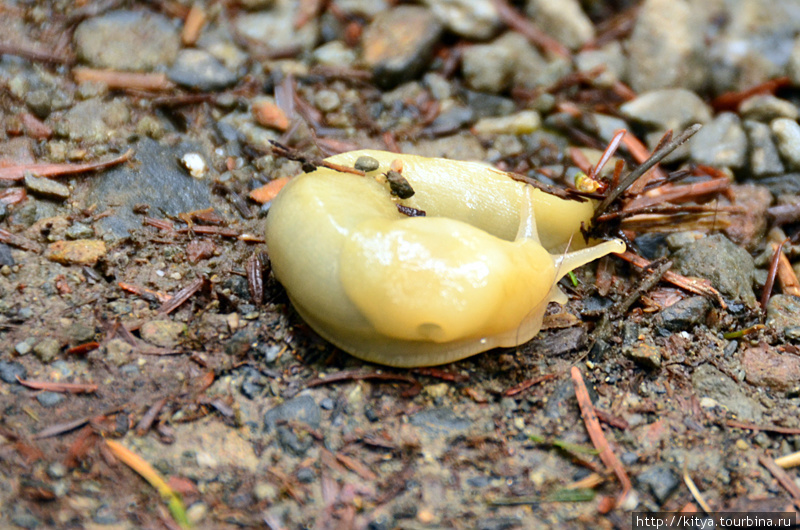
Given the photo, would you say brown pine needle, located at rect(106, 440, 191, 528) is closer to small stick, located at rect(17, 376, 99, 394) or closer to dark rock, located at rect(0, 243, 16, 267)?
small stick, located at rect(17, 376, 99, 394)

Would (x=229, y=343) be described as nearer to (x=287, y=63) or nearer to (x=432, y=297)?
(x=432, y=297)

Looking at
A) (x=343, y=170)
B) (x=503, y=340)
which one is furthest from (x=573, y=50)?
(x=503, y=340)

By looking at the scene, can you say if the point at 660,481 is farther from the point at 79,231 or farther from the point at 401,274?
the point at 79,231

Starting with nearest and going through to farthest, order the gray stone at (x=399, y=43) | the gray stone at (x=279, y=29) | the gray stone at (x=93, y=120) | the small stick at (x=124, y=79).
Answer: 1. the gray stone at (x=93, y=120)
2. the small stick at (x=124, y=79)
3. the gray stone at (x=399, y=43)
4. the gray stone at (x=279, y=29)

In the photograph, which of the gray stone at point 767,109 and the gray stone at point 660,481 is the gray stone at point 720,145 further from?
the gray stone at point 660,481

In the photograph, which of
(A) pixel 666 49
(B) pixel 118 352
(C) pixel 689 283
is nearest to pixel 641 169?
(C) pixel 689 283

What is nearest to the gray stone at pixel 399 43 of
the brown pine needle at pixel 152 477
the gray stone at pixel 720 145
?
the gray stone at pixel 720 145
